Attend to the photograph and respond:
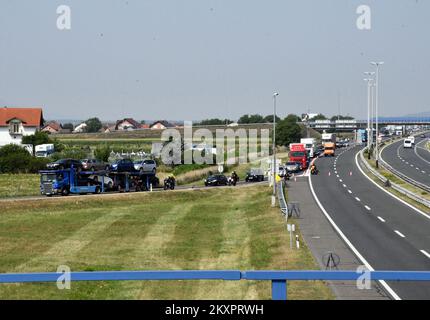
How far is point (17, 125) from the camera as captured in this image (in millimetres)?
117250

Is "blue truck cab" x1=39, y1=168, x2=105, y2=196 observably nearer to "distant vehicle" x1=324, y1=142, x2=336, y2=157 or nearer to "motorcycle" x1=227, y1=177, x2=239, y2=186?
"motorcycle" x1=227, y1=177, x2=239, y2=186

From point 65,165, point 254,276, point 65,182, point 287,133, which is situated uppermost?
point 254,276

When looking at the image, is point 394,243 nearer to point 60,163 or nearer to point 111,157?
point 60,163

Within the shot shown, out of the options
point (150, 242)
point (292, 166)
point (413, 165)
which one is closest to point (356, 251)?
point (150, 242)

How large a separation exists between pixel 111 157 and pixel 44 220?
40.5 metres

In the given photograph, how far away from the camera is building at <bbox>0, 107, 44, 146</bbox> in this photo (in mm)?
116500

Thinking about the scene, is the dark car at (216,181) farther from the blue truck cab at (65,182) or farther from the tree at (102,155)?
the tree at (102,155)

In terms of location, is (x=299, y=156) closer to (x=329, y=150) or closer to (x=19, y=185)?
(x=329, y=150)

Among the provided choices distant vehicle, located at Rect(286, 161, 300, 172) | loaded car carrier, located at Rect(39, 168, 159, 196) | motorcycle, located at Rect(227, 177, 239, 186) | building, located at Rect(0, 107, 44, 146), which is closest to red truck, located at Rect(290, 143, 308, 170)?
distant vehicle, located at Rect(286, 161, 300, 172)

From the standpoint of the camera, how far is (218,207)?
52.3m

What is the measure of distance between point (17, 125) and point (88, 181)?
6250 centimetres
